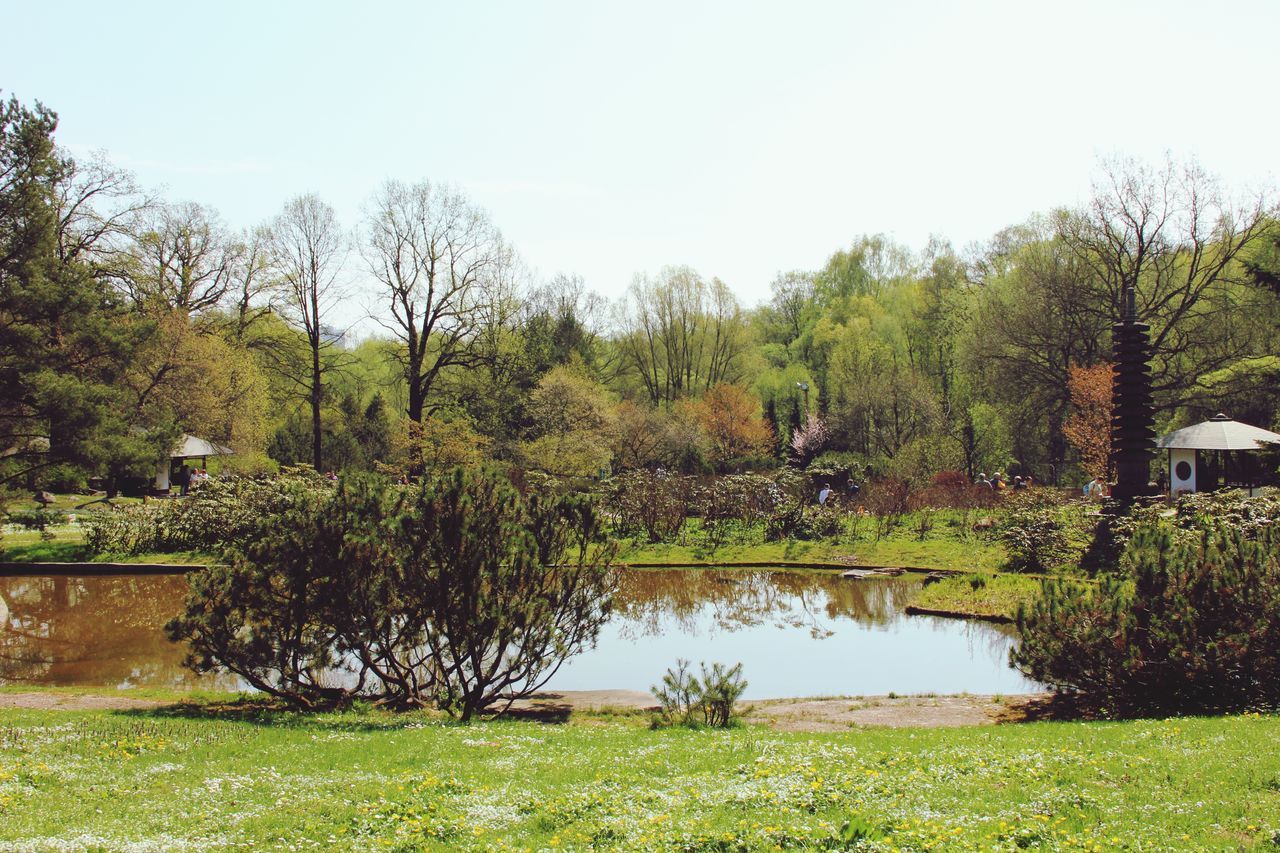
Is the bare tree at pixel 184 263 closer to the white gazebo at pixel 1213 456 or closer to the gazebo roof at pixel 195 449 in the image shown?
the gazebo roof at pixel 195 449

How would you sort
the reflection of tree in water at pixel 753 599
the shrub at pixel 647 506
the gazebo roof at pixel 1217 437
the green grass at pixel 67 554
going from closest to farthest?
the reflection of tree in water at pixel 753 599, the green grass at pixel 67 554, the gazebo roof at pixel 1217 437, the shrub at pixel 647 506

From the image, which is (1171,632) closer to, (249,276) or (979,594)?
(979,594)

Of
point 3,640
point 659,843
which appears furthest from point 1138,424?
point 3,640

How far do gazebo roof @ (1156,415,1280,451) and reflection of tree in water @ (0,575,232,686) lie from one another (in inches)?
950

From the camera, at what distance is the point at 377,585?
431 inches

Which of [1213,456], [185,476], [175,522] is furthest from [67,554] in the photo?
[1213,456]

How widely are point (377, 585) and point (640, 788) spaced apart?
527 cm

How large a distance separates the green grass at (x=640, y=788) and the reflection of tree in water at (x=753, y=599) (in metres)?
8.02

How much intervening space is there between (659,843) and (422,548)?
614 cm

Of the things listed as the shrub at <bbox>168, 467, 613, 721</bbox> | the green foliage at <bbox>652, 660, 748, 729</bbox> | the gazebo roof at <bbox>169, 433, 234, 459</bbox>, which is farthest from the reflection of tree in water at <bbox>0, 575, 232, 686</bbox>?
the gazebo roof at <bbox>169, 433, 234, 459</bbox>

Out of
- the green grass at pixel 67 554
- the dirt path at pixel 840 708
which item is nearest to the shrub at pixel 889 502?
the dirt path at pixel 840 708

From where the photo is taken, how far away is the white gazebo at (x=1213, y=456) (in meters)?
24.0

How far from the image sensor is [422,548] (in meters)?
10.9

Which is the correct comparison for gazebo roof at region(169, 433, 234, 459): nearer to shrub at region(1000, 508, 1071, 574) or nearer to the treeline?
the treeline
